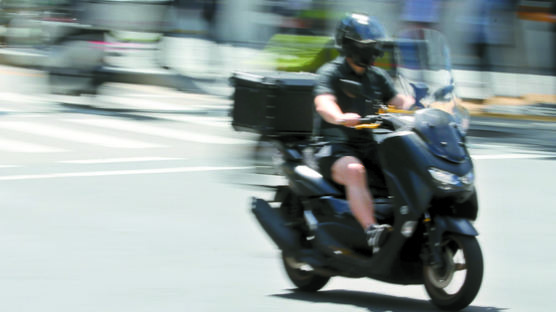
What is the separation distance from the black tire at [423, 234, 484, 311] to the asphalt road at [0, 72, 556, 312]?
33 cm

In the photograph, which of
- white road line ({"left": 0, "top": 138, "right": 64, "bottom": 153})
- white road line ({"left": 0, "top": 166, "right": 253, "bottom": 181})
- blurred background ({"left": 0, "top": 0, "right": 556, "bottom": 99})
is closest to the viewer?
white road line ({"left": 0, "top": 166, "right": 253, "bottom": 181})

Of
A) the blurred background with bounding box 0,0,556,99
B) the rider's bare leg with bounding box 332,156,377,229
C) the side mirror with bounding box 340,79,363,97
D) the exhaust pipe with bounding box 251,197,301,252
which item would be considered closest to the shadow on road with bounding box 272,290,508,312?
the exhaust pipe with bounding box 251,197,301,252

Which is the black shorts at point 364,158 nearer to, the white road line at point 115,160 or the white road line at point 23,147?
the white road line at point 115,160

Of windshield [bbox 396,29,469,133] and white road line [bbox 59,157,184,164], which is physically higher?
windshield [bbox 396,29,469,133]

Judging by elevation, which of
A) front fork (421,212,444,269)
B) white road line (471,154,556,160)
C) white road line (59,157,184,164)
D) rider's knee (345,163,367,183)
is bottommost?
white road line (59,157,184,164)

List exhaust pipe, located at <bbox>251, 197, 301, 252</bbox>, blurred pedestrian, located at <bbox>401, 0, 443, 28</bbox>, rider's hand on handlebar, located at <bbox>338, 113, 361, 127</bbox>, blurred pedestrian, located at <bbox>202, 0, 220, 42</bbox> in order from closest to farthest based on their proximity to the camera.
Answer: rider's hand on handlebar, located at <bbox>338, 113, 361, 127</bbox>, exhaust pipe, located at <bbox>251, 197, 301, 252</bbox>, blurred pedestrian, located at <bbox>401, 0, 443, 28</bbox>, blurred pedestrian, located at <bbox>202, 0, 220, 42</bbox>

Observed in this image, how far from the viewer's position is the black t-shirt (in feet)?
20.2

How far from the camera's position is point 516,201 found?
32.5 ft

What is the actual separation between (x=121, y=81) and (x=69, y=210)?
10.3 meters

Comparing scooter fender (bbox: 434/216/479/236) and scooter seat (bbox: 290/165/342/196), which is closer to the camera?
scooter fender (bbox: 434/216/479/236)

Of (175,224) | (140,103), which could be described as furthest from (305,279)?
(140,103)

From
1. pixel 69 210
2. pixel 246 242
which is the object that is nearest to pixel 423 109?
pixel 246 242

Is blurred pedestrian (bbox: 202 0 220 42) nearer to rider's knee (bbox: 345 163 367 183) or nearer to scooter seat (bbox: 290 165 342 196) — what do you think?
scooter seat (bbox: 290 165 342 196)

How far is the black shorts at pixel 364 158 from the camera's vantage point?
6.10 meters
